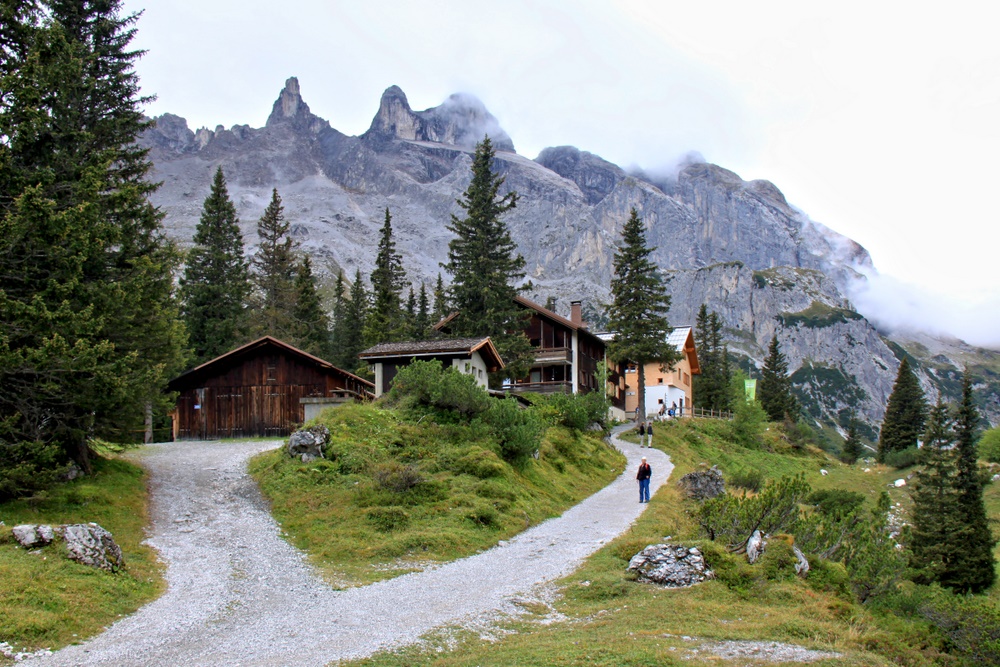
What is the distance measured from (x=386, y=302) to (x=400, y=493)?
138 ft

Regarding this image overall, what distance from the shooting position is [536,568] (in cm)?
1533

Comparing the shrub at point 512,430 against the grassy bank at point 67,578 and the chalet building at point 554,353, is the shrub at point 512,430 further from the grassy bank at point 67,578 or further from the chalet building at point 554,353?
the chalet building at point 554,353

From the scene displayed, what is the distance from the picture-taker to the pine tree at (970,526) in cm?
2583

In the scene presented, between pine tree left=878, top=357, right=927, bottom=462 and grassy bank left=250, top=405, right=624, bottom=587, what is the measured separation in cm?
5957

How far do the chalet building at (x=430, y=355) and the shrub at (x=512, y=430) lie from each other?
775 cm

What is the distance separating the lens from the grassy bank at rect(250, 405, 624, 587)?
16.1 m

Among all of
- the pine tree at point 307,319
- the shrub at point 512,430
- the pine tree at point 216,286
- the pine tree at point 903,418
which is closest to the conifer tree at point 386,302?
the pine tree at point 307,319

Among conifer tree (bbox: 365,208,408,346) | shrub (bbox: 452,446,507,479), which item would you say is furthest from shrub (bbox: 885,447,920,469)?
shrub (bbox: 452,446,507,479)

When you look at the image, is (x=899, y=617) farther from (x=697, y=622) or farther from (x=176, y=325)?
(x=176, y=325)

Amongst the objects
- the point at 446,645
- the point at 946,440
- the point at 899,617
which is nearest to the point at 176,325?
the point at 446,645

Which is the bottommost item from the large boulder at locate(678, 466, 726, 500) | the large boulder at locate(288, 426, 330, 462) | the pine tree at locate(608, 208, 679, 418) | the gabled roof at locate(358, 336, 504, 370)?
the large boulder at locate(678, 466, 726, 500)

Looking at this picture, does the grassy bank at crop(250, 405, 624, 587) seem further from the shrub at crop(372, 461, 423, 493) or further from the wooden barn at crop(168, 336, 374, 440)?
the wooden barn at crop(168, 336, 374, 440)

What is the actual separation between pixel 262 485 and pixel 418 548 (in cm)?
730

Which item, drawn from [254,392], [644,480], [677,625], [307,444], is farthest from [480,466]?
[254,392]
